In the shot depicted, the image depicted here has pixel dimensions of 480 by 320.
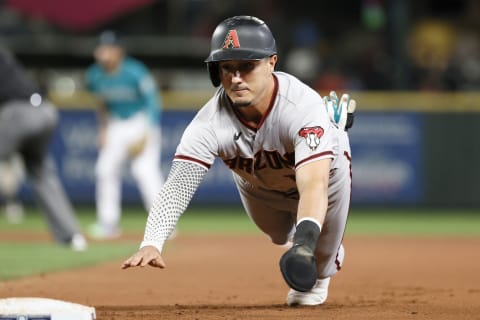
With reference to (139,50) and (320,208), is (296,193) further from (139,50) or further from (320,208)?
(139,50)

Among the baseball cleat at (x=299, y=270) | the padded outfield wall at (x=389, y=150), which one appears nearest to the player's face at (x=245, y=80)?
the baseball cleat at (x=299, y=270)

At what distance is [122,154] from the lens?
11.6 meters

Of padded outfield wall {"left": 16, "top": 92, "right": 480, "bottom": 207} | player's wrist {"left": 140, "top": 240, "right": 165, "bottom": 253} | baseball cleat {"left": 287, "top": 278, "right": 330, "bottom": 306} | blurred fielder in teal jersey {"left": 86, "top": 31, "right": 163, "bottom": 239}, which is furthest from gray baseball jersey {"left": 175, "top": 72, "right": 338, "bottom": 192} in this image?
padded outfield wall {"left": 16, "top": 92, "right": 480, "bottom": 207}

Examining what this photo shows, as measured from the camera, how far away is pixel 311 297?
5.46 metres

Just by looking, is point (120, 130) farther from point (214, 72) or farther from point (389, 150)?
point (214, 72)

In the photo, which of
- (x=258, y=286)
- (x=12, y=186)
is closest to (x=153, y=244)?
(x=258, y=286)

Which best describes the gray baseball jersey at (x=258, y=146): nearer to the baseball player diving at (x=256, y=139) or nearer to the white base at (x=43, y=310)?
the baseball player diving at (x=256, y=139)

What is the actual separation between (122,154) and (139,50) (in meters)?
5.73

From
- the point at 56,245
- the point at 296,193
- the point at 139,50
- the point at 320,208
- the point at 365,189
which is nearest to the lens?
the point at 320,208

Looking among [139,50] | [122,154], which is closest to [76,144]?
[139,50]

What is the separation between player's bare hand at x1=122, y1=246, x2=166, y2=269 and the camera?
4.58 metres

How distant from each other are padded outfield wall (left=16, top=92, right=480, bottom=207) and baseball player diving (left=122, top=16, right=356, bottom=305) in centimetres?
1051

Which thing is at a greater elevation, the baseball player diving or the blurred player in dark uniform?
the blurred player in dark uniform

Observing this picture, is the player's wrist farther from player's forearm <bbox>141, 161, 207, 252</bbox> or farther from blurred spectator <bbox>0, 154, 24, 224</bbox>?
blurred spectator <bbox>0, 154, 24, 224</bbox>
